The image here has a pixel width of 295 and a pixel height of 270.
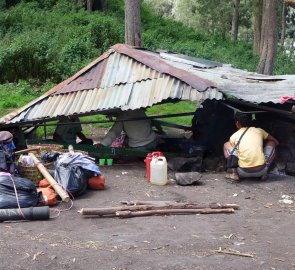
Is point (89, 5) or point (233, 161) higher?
point (89, 5)

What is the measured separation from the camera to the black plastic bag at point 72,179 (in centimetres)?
740

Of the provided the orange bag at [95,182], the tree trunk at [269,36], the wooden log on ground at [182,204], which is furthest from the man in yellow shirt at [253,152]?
the tree trunk at [269,36]

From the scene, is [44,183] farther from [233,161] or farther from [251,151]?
[251,151]

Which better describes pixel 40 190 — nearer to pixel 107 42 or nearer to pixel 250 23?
pixel 107 42

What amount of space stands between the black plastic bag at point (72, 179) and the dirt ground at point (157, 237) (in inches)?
6.3

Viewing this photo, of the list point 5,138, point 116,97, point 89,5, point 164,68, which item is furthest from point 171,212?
point 89,5

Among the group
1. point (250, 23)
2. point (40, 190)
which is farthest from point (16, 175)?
point (250, 23)

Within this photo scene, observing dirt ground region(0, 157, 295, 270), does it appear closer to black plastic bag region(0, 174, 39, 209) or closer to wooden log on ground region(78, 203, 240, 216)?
wooden log on ground region(78, 203, 240, 216)

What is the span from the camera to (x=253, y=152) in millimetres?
8469

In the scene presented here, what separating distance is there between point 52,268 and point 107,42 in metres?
18.0

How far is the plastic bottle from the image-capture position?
333 inches

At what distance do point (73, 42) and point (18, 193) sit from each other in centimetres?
1443

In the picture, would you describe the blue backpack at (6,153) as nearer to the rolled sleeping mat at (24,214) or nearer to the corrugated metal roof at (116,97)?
the rolled sleeping mat at (24,214)

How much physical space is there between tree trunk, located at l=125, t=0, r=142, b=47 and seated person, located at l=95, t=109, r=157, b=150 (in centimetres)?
510
